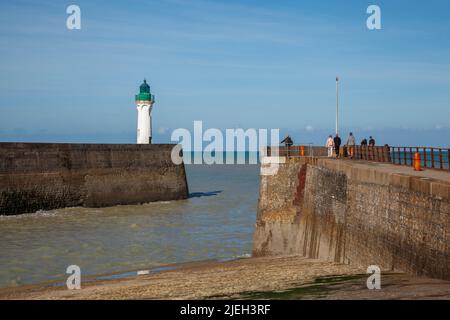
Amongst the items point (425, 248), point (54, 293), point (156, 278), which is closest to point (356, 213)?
point (425, 248)

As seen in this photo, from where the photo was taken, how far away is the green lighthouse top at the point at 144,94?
156 ft

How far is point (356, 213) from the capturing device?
1531 centimetres

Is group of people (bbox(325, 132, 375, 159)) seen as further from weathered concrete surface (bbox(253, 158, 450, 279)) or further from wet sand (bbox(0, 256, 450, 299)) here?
wet sand (bbox(0, 256, 450, 299))

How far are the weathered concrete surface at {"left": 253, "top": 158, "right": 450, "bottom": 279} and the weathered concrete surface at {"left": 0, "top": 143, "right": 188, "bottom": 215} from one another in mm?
18206

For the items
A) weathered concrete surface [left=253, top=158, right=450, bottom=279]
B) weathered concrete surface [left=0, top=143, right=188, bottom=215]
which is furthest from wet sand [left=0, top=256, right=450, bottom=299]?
weathered concrete surface [left=0, top=143, right=188, bottom=215]

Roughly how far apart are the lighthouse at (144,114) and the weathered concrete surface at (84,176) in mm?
4954

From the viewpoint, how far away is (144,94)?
47656mm

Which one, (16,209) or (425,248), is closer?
(425,248)

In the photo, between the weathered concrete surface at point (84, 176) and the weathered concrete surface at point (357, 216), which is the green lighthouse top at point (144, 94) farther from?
the weathered concrete surface at point (357, 216)

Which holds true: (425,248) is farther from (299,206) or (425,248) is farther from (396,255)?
(299,206)

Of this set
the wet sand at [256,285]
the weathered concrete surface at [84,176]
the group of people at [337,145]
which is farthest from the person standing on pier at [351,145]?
the weathered concrete surface at [84,176]

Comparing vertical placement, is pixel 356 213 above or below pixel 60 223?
above

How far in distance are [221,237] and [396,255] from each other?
1385cm

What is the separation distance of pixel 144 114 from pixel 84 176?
11552 millimetres
